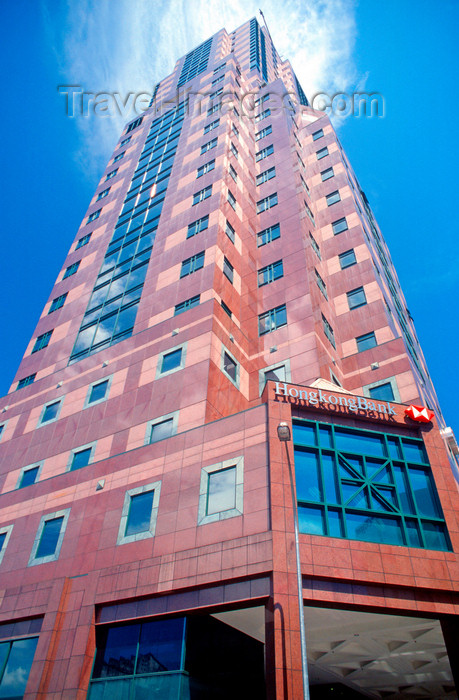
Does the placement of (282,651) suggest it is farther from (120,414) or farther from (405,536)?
(120,414)

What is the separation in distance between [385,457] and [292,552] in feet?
27.8

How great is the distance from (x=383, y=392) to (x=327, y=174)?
34.9 m

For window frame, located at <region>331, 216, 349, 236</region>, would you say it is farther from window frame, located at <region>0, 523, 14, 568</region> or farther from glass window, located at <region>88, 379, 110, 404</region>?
window frame, located at <region>0, 523, 14, 568</region>

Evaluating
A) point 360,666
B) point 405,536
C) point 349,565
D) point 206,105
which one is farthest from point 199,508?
point 206,105

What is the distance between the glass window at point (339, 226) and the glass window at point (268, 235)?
7297 millimetres

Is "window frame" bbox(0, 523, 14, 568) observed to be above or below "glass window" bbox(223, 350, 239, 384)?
below

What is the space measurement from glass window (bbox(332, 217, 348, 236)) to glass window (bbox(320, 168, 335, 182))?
360 inches

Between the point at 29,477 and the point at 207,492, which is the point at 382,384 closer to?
the point at 207,492

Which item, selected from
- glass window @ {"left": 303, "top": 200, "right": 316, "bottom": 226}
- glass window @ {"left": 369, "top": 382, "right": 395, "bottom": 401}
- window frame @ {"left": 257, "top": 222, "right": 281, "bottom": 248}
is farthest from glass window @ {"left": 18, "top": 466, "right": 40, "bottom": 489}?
glass window @ {"left": 303, "top": 200, "right": 316, "bottom": 226}

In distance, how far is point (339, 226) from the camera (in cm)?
5338

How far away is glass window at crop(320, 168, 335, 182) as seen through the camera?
60112 mm

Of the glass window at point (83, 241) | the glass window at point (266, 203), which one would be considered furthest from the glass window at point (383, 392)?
the glass window at point (83, 241)

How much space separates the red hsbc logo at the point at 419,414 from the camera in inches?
1104

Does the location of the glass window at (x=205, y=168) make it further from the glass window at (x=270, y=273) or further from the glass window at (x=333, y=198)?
the glass window at (x=270, y=273)
